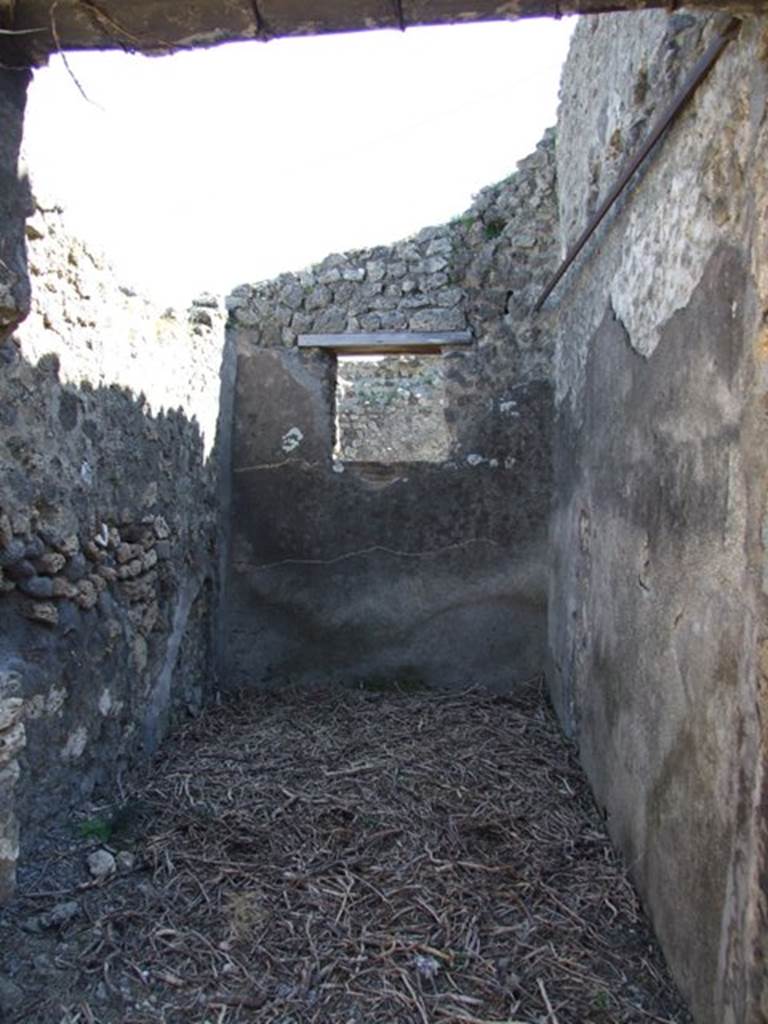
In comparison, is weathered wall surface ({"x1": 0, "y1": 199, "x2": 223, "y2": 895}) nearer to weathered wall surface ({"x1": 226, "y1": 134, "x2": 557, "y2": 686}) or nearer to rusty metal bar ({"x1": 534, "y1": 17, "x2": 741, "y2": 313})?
weathered wall surface ({"x1": 226, "y1": 134, "x2": 557, "y2": 686})

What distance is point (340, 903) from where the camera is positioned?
8.77 feet

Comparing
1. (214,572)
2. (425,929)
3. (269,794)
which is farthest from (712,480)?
(214,572)

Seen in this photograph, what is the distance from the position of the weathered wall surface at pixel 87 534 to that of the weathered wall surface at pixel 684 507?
1.85m

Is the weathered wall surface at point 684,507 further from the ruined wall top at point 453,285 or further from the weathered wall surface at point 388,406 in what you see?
the weathered wall surface at point 388,406

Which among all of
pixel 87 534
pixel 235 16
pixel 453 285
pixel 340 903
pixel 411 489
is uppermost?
pixel 453 285

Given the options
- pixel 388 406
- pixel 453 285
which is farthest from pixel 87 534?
pixel 388 406

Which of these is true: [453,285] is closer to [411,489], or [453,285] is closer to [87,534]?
[411,489]

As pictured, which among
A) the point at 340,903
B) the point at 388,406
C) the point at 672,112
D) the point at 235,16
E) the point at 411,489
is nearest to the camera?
the point at 235,16

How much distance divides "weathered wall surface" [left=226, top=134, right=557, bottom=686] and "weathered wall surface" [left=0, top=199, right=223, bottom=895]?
76cm

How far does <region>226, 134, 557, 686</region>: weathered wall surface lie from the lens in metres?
5.06

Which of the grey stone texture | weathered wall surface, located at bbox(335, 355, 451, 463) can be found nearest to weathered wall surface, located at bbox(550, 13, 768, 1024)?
the grey stone texture

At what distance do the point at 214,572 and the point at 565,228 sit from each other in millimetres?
2847

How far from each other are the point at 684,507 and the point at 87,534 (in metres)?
2.17

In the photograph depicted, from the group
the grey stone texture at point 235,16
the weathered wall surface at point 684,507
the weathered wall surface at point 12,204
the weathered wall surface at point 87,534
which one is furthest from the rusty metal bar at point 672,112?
the weathered wall surface at point 87,534
